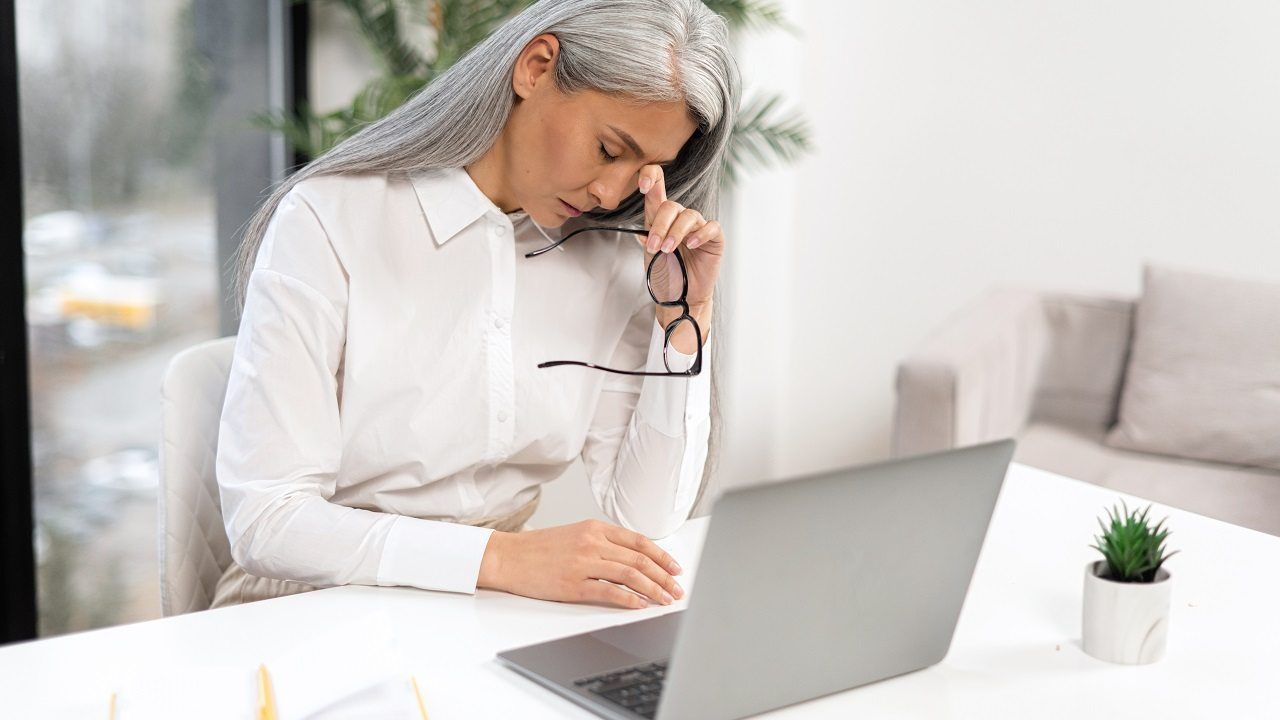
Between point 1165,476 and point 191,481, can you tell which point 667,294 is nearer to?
point 191,481

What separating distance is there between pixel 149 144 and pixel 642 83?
162 cm

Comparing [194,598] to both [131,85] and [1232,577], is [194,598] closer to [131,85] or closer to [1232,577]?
[1232,577]

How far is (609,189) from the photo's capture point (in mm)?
1387

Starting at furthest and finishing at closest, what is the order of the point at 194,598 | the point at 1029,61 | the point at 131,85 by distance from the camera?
the point at 1029,61, the point at 131,85, the point at 194,598

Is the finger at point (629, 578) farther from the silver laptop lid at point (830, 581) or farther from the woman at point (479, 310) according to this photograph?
the silver laptop lid at point (830, 581)

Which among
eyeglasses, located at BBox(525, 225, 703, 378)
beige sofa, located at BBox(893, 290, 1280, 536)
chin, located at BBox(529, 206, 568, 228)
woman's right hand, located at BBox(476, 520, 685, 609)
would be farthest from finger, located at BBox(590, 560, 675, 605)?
beige sofa, located at BBox(893, 290, 1280, 536)

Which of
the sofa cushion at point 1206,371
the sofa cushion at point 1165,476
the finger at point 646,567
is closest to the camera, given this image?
the finger at point 646,567

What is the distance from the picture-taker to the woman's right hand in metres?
1.13

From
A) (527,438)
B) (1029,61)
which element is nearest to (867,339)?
(1029,61)

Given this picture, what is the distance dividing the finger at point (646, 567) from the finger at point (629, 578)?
11 millimetres

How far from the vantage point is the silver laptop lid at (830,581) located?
84cm

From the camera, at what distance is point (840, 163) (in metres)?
3.49

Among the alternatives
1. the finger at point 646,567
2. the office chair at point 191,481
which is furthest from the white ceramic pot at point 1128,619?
the office chair at point 191,481

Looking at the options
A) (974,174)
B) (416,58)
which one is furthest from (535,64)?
(974,174)
